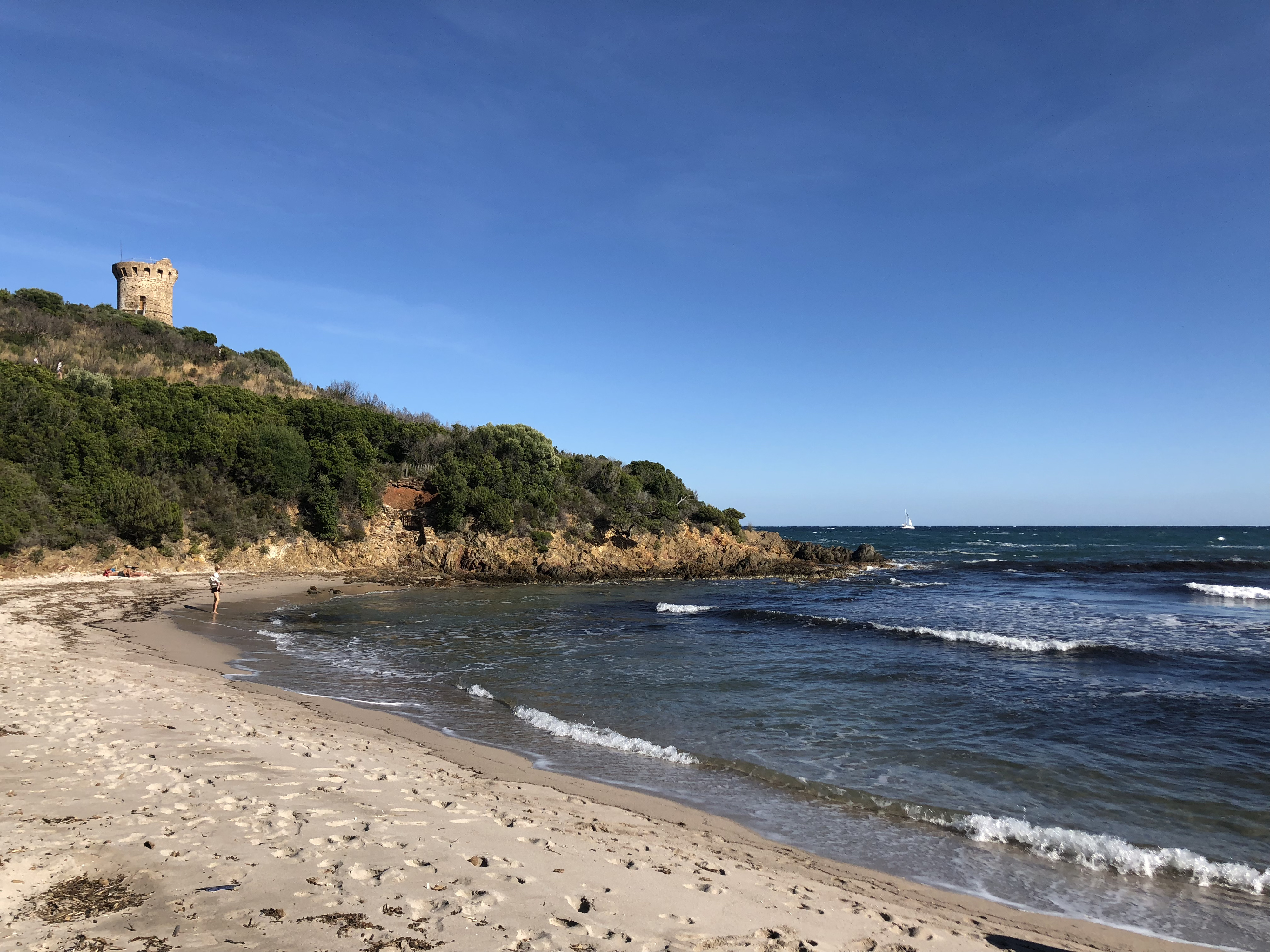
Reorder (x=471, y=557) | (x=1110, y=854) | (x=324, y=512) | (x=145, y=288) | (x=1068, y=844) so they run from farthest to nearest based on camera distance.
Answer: (x=145, y=288) < (x=471, y=557) < (x=324, y=512) < (x=1068, y=844) < (x=1110, y=854)

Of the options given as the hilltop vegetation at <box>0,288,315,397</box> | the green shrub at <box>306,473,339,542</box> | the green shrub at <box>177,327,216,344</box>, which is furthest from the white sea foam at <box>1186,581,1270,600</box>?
the green shrub at <box>177,327,216,344</box>

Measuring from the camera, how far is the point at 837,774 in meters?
8.18

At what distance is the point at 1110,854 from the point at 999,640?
12754 mm

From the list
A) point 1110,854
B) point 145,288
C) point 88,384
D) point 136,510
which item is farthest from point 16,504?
point 145,288

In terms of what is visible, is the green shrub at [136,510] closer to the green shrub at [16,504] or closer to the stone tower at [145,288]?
the green shrub at [16,504]

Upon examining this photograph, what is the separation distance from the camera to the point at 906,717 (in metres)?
10.7

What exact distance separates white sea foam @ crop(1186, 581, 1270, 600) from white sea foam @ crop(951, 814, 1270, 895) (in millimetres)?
31666

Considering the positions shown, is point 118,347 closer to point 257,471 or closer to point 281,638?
point 257,471

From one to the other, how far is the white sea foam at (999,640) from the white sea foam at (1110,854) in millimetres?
11535

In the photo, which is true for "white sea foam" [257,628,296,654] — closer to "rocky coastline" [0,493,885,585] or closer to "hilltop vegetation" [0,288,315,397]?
"rocky coastline" [0,493,885,585]

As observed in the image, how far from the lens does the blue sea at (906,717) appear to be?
6203 millimetres

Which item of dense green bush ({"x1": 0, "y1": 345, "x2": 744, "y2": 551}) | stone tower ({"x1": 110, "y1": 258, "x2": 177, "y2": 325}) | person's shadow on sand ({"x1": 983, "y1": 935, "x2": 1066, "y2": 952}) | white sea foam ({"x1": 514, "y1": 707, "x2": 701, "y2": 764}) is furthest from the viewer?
stone tower ({"x1": 110, "y1": 258, "x2": 177, "y2": 325})

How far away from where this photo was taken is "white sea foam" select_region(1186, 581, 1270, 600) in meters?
29.7

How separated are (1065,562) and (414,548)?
4755 centimetres
